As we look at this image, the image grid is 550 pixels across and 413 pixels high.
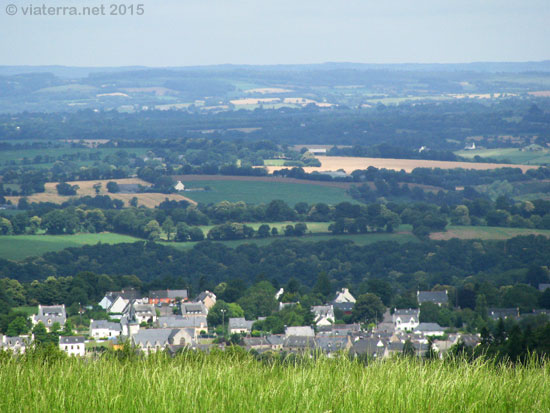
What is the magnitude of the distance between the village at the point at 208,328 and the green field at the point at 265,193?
54641 mm

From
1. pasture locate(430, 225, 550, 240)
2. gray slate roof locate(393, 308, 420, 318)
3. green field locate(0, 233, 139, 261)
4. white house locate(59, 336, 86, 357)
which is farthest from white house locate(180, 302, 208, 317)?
pasture locate(430, 225, 550, 240)

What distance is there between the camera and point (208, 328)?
52.4 metres

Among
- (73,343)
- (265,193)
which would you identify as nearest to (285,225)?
(265,193)

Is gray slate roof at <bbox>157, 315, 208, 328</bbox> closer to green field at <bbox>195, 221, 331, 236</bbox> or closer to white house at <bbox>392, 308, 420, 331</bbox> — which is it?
white house at <bbox>392, 308, 420, 331</bbox>

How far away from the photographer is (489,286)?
59406 mm

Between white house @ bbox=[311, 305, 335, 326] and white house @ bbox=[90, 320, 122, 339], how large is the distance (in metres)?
11.6

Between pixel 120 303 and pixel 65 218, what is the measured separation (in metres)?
41.5

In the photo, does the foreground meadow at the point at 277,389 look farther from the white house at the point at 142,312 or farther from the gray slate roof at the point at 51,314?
the white house at the point at 142,312

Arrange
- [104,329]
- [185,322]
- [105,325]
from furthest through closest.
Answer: [185,322]
[105,325]
[104,329]

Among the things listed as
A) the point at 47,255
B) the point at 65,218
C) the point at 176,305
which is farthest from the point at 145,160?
the point at 176,305

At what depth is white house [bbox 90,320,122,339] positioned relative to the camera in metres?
49.1

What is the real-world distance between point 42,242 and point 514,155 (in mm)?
101047

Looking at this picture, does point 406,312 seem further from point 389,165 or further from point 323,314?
point 389,165

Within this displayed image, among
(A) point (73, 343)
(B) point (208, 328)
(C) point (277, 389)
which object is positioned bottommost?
(B) point (208, 328)
